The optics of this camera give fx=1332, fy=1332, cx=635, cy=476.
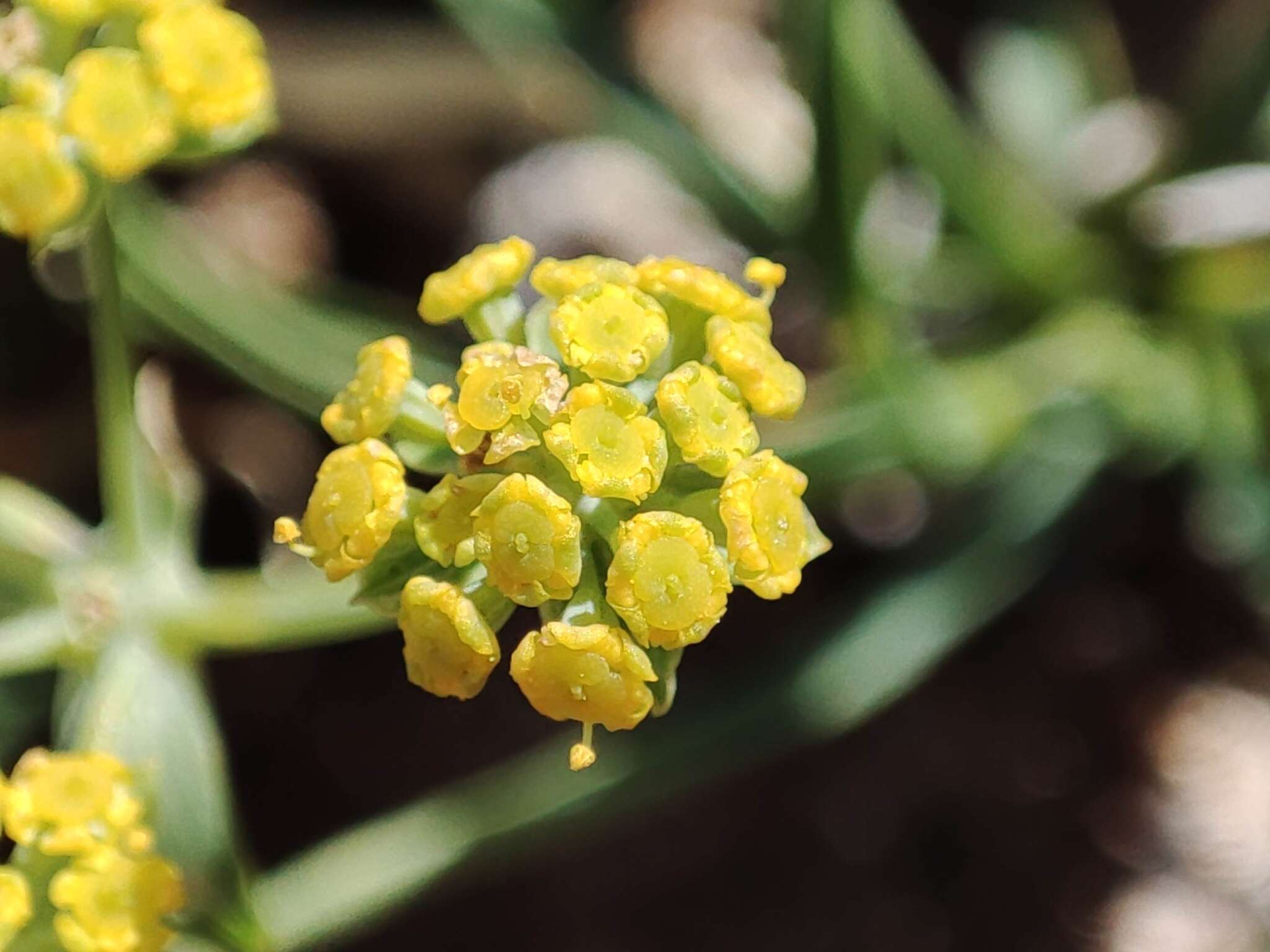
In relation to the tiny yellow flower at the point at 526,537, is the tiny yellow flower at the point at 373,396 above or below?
above

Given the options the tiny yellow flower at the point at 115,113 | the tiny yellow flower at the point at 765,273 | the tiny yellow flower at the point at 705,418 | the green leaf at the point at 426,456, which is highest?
the tiny yellow flower at the point at 115,113

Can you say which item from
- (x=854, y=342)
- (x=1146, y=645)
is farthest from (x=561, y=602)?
(x=1146, y=645)

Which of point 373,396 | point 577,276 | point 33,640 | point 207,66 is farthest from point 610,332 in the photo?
point 33,640

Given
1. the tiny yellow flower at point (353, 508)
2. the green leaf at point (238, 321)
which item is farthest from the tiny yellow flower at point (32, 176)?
the tiny yellow flower at point (353, 508)

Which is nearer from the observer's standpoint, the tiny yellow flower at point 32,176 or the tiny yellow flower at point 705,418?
the tiny yellow flower at point 705,418

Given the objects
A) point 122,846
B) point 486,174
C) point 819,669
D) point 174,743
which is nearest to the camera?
point 122,846

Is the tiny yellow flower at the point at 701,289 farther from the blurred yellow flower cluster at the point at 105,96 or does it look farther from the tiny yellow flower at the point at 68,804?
the tiny yellow flower at the point at 68,804

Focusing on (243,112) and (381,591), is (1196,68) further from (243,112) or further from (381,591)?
(381,591)
